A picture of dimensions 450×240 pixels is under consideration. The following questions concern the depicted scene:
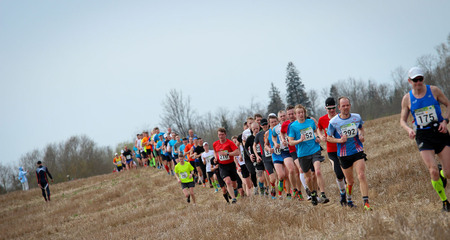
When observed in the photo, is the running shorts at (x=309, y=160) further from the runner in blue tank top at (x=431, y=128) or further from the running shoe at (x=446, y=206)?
the running shoe at (x=446, y=206)

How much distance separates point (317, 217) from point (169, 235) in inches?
140

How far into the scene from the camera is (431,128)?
5.64 metres

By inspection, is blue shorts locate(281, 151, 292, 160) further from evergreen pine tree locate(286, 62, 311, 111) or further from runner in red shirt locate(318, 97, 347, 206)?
evergreen pine tree locate(286, 62, 311, 111)

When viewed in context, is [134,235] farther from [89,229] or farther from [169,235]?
[89,229]

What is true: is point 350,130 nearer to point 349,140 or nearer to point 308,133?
point 349,140

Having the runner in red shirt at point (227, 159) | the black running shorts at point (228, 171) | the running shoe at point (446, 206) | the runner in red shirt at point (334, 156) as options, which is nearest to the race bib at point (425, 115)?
the running shoe at point (446, 206)

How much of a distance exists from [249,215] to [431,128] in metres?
4.26

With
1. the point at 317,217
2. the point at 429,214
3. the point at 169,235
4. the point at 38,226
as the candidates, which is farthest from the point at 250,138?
the point at 38,226


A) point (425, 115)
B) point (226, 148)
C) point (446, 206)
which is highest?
point (425, 115)

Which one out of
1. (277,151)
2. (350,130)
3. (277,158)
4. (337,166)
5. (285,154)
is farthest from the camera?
(277,158)

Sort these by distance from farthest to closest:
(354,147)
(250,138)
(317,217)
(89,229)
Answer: (89,229), (250,138), (354,147), (317,217)

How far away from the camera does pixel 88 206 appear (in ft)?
62.2

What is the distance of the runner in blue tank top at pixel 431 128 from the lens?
5.59 m

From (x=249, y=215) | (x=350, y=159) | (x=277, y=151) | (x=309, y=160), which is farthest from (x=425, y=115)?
(x=277, y=151)
